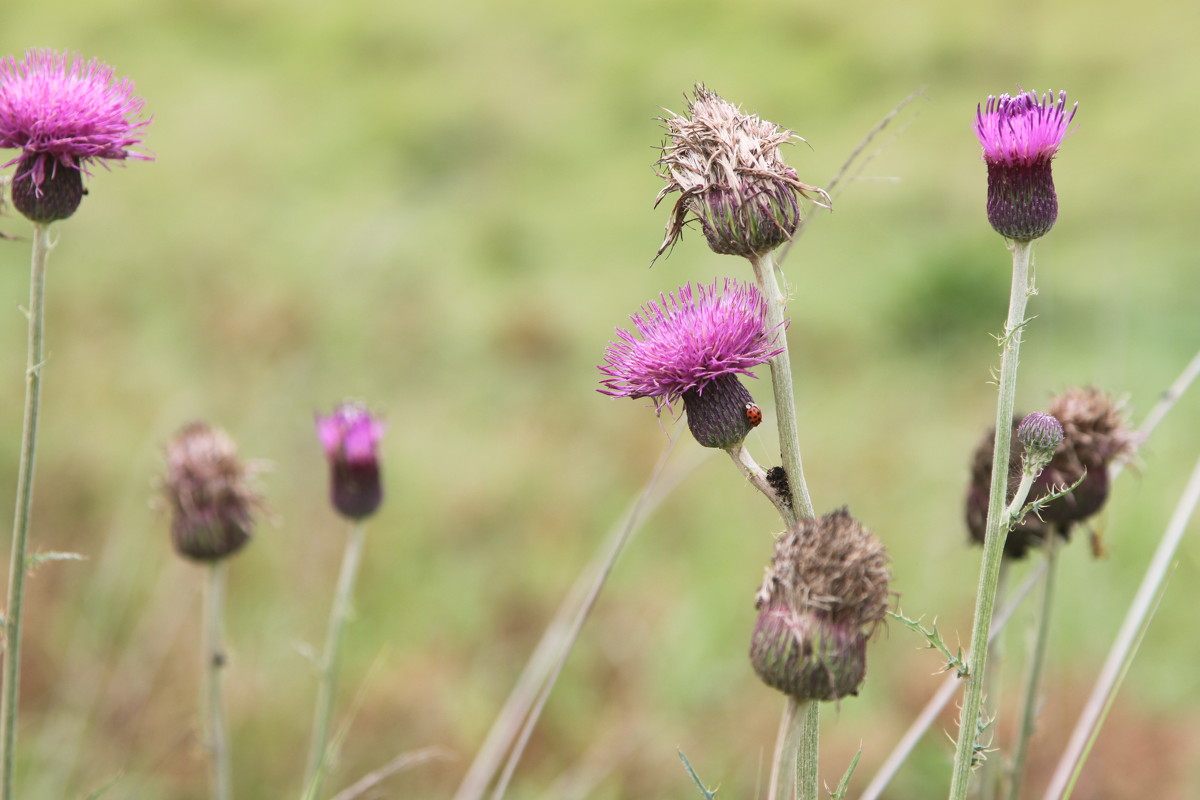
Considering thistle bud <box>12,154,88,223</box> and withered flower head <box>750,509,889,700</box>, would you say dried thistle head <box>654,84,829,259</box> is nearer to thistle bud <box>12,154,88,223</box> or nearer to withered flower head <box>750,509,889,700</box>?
withered flower head <box>750,509,889,700</box>

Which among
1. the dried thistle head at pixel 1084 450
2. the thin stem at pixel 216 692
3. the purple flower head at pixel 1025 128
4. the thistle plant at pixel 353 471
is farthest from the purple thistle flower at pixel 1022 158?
the thin stem at pixel 216 692

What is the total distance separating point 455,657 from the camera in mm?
3627

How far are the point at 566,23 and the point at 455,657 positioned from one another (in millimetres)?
7654

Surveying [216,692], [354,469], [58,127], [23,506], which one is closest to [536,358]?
[354,469]

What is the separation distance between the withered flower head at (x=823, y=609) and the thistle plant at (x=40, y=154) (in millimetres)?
952

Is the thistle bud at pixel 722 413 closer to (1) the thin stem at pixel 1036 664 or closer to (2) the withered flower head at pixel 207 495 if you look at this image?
(1) the thin stem at pixel 1036 664

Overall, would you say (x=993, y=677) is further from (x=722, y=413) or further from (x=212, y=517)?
(x=212, y=517)

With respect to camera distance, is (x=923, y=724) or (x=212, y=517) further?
(x=212, y=517)

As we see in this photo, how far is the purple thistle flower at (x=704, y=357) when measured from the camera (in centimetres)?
127

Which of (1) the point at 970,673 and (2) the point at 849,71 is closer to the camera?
(1) the point at 970,673

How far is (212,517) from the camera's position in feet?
7.54

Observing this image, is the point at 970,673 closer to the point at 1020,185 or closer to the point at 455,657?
the point at 1020,185

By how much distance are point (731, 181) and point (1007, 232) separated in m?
0.32

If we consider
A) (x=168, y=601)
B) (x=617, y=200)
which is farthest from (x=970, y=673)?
(x=617, y=200)
